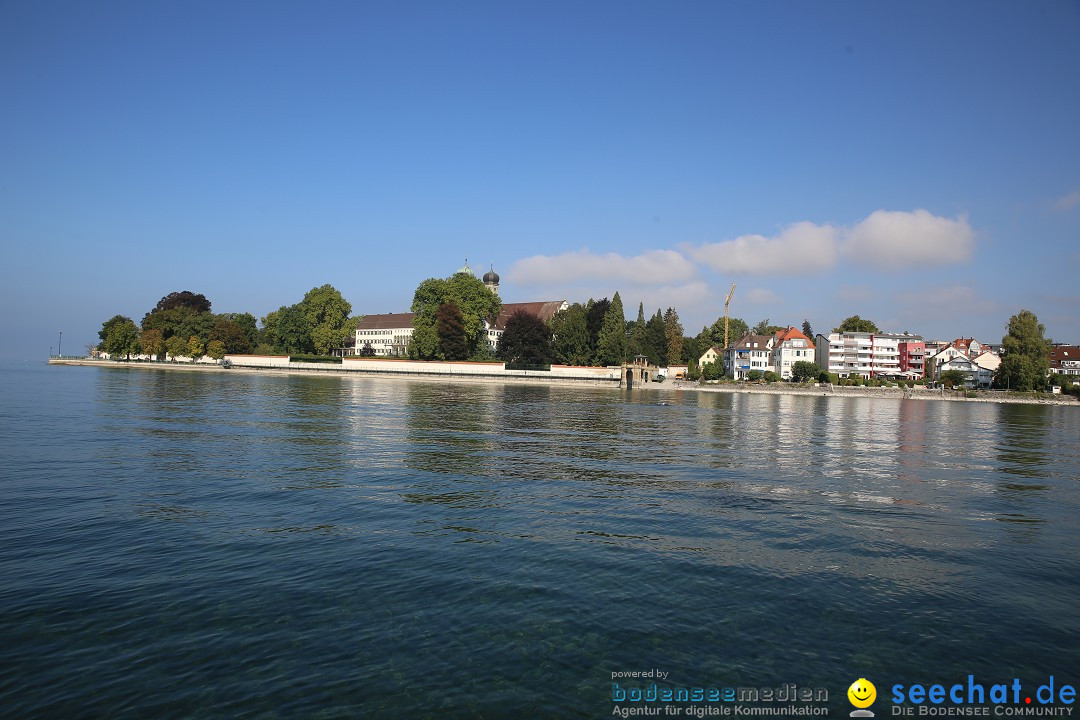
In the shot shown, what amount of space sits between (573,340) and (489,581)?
9138 cm

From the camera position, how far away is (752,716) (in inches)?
245

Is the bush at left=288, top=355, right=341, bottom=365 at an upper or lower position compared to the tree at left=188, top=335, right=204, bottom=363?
lower

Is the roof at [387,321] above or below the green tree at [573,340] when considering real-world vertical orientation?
above

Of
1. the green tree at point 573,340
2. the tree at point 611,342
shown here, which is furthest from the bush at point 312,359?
the tree at point 611,342

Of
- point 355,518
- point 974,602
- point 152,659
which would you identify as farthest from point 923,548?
point 152,659

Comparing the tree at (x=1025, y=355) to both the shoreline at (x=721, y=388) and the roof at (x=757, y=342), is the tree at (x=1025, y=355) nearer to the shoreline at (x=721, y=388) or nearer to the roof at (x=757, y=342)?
the shoreline at (x=721, y=388)

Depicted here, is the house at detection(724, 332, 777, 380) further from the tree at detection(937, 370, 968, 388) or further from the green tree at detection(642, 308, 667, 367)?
the tree at detection(937, 370, 968, 388)

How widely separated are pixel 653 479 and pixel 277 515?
1058cm

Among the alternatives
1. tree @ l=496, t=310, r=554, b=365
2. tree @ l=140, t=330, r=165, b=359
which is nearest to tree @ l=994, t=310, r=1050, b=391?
tree @ l=496, t=310, r=554, b=365

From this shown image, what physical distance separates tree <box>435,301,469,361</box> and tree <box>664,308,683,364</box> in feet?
156

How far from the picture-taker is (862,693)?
22.0 feet

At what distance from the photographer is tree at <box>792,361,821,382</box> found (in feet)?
356

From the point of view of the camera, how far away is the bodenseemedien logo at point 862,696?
21.0ft

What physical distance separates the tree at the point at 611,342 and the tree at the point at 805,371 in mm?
31634
